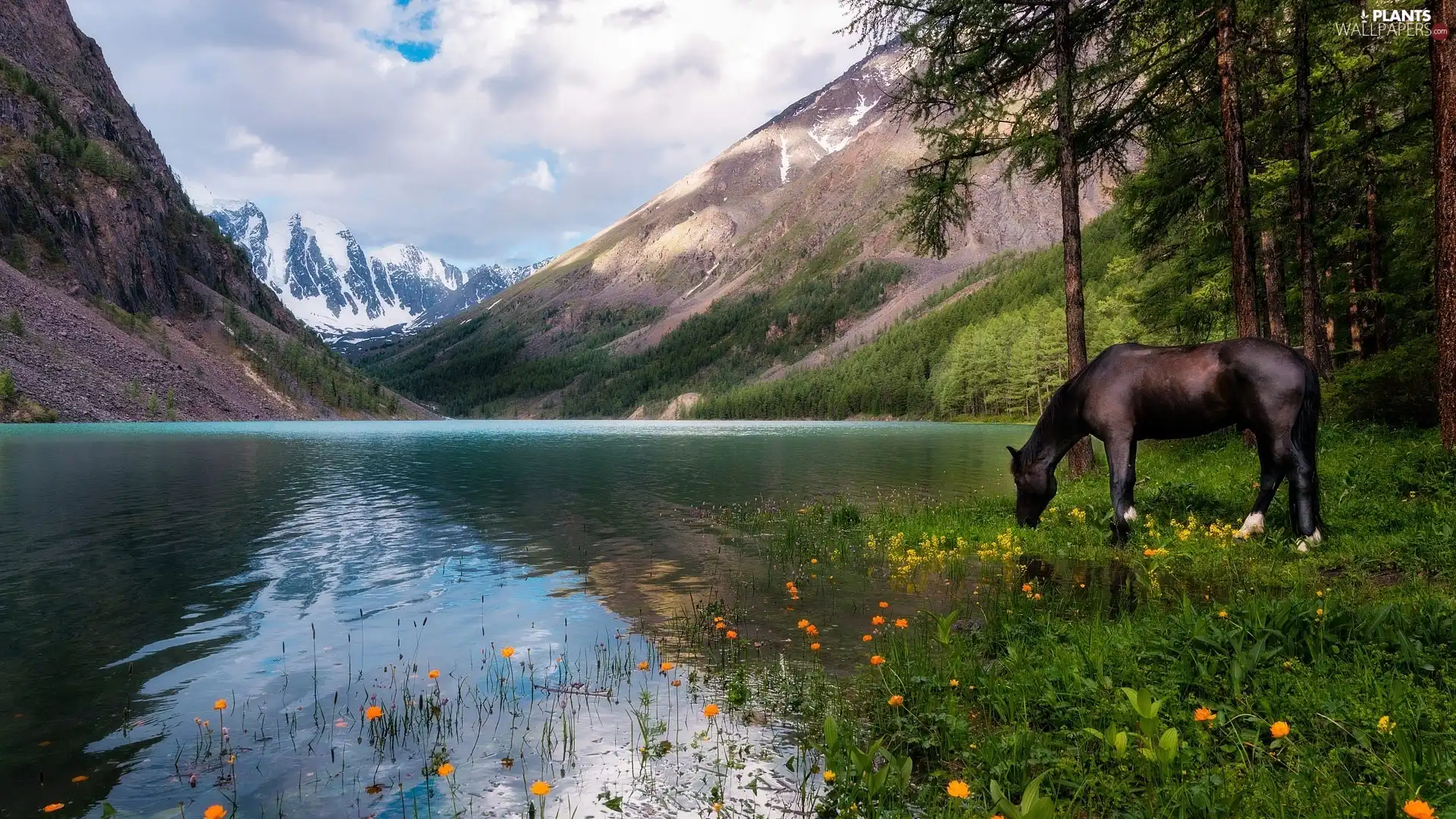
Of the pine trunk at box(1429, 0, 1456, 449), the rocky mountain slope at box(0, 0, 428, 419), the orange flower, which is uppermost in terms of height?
the rocky mountain slope at box(0, 0, 428, 419)

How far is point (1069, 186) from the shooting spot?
16.0 m

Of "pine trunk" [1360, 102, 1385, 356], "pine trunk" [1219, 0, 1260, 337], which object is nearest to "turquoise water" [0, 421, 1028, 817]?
"pine trunk" [1219, 0, 1260, 337]

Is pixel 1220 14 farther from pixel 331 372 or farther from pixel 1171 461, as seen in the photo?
pixel 331 372

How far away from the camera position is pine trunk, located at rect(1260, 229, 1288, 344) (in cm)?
1980

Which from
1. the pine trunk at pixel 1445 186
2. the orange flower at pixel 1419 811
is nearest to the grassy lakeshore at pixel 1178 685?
the orange flower at pixel 1419 811

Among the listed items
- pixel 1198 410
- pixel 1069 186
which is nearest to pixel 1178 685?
pixel 1198 410

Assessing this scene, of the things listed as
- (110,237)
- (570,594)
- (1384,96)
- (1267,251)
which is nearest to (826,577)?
(570,594)

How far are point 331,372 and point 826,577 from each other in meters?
215

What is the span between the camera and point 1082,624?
278 inches

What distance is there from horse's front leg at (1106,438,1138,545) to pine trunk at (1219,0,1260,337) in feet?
19.2

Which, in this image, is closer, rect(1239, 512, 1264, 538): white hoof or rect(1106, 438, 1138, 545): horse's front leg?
rect(1239, 512, 1264, 538): white hoof

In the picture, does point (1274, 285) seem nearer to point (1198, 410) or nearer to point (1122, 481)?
point (1198, 410)

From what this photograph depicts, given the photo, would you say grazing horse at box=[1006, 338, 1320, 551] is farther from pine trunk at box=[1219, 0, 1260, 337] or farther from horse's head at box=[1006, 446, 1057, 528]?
pine trunk at box=[1219, 0, 1260, 337]

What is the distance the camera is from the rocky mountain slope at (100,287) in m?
118
